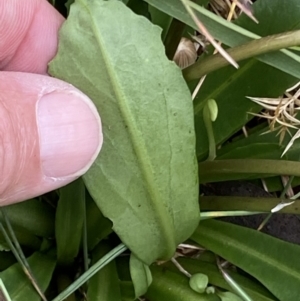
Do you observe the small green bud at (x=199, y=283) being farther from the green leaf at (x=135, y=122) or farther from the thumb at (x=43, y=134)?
the thumb at (x=43, y=134)

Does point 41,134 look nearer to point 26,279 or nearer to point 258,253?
point 26,279

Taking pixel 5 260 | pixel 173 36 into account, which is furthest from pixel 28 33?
pixel 5 260

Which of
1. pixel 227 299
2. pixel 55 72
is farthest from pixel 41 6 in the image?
pixel 227 299

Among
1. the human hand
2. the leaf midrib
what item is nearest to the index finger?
the human hand

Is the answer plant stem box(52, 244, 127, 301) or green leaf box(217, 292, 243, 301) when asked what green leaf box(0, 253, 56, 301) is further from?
green leaf box(217, 292, 243, 301)

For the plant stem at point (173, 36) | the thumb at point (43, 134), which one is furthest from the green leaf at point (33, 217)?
the plant stem at point (173, 36)
